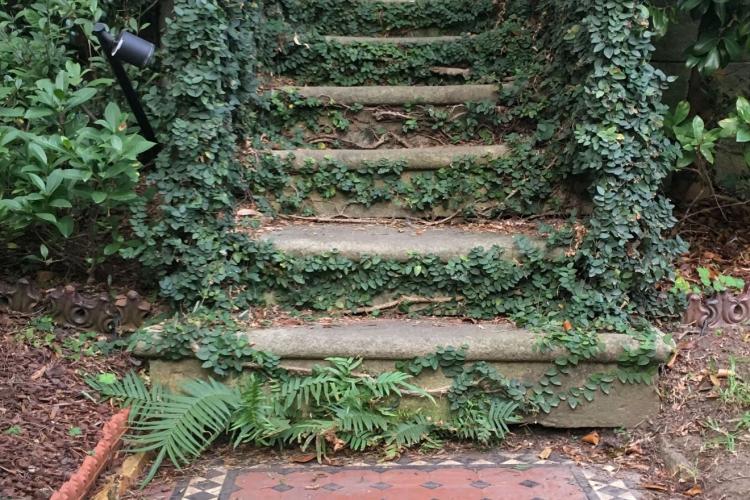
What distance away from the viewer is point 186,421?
285cm

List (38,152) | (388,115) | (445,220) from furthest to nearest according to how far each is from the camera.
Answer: (388,115)
(445,220)
(38,152)

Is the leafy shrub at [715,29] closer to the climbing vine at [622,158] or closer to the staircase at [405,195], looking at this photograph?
the climbing vine at [622,158]

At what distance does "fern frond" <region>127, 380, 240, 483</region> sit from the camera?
2799mm

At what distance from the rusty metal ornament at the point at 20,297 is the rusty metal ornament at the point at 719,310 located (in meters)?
3.26

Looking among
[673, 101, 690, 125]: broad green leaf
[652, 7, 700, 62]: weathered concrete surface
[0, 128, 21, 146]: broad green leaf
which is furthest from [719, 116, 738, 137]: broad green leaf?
[0, 128, 21, 146]: broad green leaf

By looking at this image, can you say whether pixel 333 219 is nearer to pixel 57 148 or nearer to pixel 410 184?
pixel 410 184

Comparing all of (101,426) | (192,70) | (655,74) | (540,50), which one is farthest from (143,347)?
(540,50)

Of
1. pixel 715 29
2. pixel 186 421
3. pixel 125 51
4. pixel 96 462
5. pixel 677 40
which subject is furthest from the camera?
pixel 677 40

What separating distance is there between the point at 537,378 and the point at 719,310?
1.06 metres

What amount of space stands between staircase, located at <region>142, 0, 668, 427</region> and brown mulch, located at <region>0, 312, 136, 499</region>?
0.33 m

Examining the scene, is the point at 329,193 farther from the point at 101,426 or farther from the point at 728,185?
the point at 728,185

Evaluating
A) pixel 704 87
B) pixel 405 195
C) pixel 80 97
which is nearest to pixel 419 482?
pixel 405 195

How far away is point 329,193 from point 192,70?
1022 mm

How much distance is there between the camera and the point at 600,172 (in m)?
3.22
